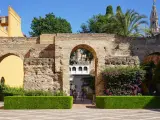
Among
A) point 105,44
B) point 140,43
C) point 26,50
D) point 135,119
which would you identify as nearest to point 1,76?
point 26,50

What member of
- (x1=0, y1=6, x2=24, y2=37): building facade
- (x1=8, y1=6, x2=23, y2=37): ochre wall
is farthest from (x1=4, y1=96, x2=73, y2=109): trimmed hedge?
(x1=8, y1=6, x2=23, y2=37): ochre wall

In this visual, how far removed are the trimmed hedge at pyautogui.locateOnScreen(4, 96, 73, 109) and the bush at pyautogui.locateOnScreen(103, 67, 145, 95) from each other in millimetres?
4641

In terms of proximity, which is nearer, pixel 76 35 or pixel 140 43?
pixel 76 35

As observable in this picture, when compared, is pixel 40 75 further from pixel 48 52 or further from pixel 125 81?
pixel 125 81

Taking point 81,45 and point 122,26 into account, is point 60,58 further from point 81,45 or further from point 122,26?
point 122,26

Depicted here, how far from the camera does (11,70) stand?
33094mm

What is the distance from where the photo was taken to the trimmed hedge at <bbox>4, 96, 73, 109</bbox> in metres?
18.2

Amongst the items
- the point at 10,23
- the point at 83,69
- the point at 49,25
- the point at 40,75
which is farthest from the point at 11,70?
the point at 83,69

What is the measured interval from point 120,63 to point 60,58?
4.87m

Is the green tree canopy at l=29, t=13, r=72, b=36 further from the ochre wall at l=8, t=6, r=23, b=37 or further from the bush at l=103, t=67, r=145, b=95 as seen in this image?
the bush at l=103, t=67, r=145, b=95

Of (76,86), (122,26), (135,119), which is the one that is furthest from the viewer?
(76,86)

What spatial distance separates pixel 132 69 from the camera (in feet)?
71.6

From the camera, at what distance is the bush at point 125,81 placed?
21.5 m

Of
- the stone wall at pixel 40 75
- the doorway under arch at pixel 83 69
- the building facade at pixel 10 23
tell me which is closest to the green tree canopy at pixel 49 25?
the doorway under arch at pixel 83 69
